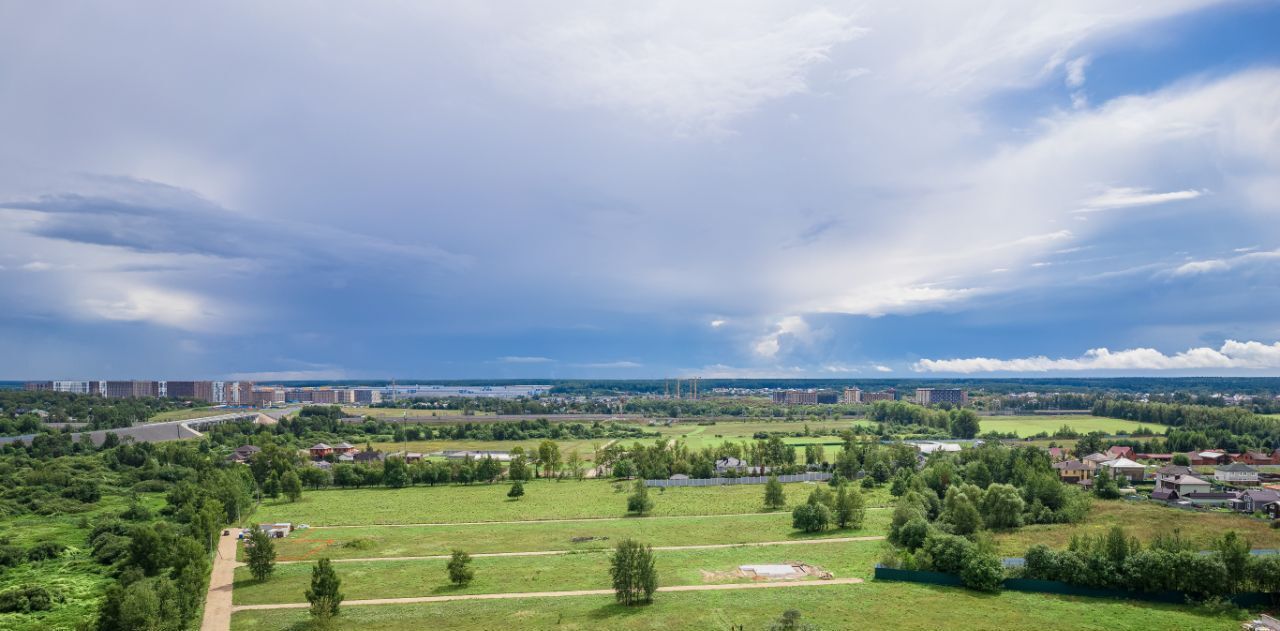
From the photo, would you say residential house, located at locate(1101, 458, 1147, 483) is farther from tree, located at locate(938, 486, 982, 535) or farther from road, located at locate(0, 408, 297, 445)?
road, located at locate(0, 408, 297, 445)

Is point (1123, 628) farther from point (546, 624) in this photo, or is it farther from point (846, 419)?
point (846, 419)

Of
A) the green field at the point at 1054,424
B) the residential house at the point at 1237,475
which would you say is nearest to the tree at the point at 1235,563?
the residential house at the point at 1237,475

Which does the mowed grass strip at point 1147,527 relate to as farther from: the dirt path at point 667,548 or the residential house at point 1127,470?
the residential house at point 1127,470

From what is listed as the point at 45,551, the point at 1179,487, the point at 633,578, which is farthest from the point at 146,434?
the point at 1179,487

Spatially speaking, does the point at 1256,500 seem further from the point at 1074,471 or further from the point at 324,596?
the point at 324,596

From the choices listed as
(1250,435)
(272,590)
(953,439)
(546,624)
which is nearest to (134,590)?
(272,590)

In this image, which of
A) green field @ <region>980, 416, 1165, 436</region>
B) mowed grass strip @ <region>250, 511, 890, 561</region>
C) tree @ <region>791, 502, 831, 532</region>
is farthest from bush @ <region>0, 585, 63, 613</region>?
green field @ <region>980, 416, 1165, 436</region>
